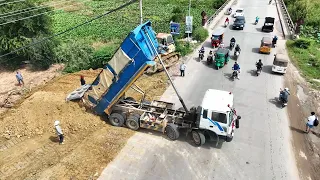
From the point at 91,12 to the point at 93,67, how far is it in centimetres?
2705

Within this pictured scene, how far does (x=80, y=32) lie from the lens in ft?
124

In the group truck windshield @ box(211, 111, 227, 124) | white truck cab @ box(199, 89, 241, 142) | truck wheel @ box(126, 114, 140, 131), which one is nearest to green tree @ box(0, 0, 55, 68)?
truck wheel @ box(126, 114, 140, 131)

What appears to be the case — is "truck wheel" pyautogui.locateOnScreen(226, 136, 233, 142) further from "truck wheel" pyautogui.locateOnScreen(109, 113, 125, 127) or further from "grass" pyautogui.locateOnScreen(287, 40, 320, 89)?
"grass" pyautogui.locateOnScreen(287, 40, 320, 89)

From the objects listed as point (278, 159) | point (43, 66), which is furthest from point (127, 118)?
point (43, 66)

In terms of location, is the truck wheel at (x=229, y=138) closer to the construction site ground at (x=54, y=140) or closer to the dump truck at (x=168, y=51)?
the construction site ground at (x=54, y=140)

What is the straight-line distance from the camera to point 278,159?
51.1 feet

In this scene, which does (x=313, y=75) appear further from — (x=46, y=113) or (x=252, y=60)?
(x=46, y=113)

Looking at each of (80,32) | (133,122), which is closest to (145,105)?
(133,122)

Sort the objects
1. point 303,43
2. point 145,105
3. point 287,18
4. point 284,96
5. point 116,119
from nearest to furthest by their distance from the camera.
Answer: point 116,119 < point 145,105 < point 284,96 < point 303,43 < point 287,18

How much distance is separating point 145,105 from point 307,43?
21.6m

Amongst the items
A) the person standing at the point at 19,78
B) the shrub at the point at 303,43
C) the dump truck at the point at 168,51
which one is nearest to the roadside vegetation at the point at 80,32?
the dump truck at the point at 168,51

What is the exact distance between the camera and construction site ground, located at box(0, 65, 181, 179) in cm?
1456

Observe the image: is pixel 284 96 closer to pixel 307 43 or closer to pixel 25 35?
pixel 307 43

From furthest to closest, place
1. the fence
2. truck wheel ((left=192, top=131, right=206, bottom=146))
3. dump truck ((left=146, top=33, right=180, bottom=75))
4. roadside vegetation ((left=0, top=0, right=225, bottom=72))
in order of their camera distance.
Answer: the fence, roadside vegetation ((left=0, top=0, right=225, bottom=72)), dump truck ((left=146, top=33, right=180, bottom=75)), truck wheel ((left=192, top=131, right=206, bottom=146))
